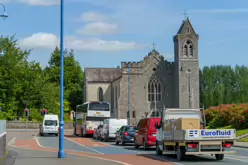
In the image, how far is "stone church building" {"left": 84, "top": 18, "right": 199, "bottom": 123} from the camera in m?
85.1

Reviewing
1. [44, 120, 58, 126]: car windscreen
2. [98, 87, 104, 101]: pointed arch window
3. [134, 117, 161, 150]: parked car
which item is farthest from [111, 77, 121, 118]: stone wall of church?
[134, 117, 161, 150]: parked car

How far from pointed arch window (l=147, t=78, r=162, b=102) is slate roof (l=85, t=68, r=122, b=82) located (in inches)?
576

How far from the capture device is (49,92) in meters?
87.5

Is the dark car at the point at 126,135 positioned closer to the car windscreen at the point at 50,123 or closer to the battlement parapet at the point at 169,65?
the car windscreen at the point at 50,123

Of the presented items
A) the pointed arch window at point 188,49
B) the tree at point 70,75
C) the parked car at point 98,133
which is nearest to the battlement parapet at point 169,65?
the pointed arch window at point 188,49

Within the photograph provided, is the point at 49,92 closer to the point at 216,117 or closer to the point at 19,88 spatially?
the point at 19,88

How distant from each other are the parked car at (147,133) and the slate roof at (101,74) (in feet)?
234

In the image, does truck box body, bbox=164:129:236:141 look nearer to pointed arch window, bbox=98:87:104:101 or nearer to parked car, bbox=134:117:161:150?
parked car, bbox=134:117:161:150

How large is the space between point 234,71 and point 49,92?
38.8 meters

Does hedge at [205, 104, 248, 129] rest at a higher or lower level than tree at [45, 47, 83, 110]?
lower

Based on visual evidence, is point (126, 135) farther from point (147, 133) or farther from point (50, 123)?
point (50, 123)

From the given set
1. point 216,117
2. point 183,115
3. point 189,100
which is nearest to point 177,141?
point 183,115

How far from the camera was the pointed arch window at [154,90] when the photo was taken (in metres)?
87.4

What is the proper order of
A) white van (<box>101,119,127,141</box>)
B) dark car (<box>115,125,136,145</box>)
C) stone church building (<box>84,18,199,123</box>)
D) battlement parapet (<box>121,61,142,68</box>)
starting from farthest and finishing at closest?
battlement parapet (<box>121,61,142,68</box>)
stone church building (<box>84,18,199,123</box>)
white van (<box>101,119,127,141</box>)
dark car (<box>115,125,136,145</box>)
